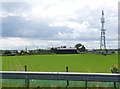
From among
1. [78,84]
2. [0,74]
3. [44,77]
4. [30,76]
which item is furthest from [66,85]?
[0,74]

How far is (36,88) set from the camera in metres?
8.03

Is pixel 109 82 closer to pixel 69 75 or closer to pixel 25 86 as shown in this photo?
pixel 69 75

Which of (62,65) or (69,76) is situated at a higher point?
(69,76)

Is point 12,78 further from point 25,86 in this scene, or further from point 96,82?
point 96,82

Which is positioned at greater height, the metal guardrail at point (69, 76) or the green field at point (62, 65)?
the metal guardrail at point (69, 76)

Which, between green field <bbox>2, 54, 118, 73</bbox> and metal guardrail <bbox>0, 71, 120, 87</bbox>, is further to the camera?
green field <bbox>2, 54, 118, 73</bbox>

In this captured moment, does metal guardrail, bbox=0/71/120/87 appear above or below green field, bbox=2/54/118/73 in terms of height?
above

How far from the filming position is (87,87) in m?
7.97

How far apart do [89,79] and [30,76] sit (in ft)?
8.84

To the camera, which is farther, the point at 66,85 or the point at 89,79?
the point at 66,85

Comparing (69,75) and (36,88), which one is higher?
(69,75)

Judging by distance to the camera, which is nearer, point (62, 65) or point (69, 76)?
point (69, 76)

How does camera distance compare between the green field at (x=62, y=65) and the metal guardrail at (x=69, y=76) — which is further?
the green field at (x=62, y=65)

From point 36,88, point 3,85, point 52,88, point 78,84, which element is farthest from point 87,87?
point 3,85
